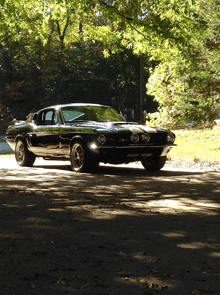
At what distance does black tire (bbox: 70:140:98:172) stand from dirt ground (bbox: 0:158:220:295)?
62.1 inches

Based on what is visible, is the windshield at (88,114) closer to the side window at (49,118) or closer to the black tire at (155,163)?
the side window at (49,118)

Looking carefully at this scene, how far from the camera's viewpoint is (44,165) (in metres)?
16.7

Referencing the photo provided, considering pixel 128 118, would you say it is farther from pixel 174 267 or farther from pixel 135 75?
pixel 174 267

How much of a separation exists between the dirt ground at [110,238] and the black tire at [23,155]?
407cm

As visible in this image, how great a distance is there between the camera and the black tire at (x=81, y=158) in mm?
13195

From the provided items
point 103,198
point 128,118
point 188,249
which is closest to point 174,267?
point 188,249

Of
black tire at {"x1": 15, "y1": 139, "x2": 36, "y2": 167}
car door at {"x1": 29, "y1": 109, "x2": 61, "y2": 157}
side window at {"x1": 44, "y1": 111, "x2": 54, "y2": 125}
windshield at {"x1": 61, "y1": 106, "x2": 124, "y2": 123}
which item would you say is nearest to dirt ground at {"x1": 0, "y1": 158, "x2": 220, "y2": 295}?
car door at {"x1": 29, "y1": 109, "x2": 61, "y2": 157}

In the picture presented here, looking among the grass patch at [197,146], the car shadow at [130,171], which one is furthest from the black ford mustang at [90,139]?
the grass patch at [197,146]

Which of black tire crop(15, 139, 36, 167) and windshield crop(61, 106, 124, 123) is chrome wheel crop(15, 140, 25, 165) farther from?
windshield crop(61, 106, 124, 123)

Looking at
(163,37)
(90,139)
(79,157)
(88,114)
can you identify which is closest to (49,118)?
(88,114)

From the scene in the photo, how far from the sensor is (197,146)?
68.4 feet

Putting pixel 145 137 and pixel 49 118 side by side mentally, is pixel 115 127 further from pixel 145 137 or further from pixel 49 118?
pixel 49 118

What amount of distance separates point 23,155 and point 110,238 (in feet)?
32.7

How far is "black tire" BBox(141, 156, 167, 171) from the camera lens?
1419 centimetres
